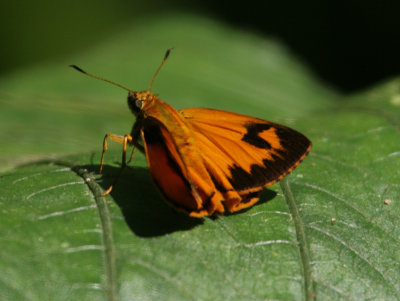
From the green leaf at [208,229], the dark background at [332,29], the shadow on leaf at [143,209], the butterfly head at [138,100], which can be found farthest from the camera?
the dark background at [332,29]

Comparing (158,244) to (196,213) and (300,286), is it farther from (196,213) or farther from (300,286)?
(300,286)

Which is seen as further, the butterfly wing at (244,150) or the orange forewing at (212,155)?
the butterfly wing at (244,150)

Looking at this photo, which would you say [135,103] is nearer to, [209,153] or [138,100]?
[138,100]

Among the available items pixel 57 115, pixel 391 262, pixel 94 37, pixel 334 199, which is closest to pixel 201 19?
pixel 57 115

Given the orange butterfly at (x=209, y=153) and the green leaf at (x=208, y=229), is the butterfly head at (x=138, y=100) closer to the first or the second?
the orange butterfly at (x=209, y=153)

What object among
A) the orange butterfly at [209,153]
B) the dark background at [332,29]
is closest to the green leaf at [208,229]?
the orange butterfly at [209,153]

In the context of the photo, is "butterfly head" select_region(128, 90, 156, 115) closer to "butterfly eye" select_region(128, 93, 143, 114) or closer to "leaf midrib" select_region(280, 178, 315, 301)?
"butterfly eye" select_region(128, 93, 143, 114)

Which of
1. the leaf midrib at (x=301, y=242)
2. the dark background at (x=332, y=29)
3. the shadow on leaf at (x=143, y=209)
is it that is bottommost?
the shadow on leaf at (x=143, y=209)

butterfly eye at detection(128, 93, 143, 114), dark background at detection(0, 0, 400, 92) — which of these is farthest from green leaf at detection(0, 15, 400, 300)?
dark background at detection(0, 0, 400, 92)
